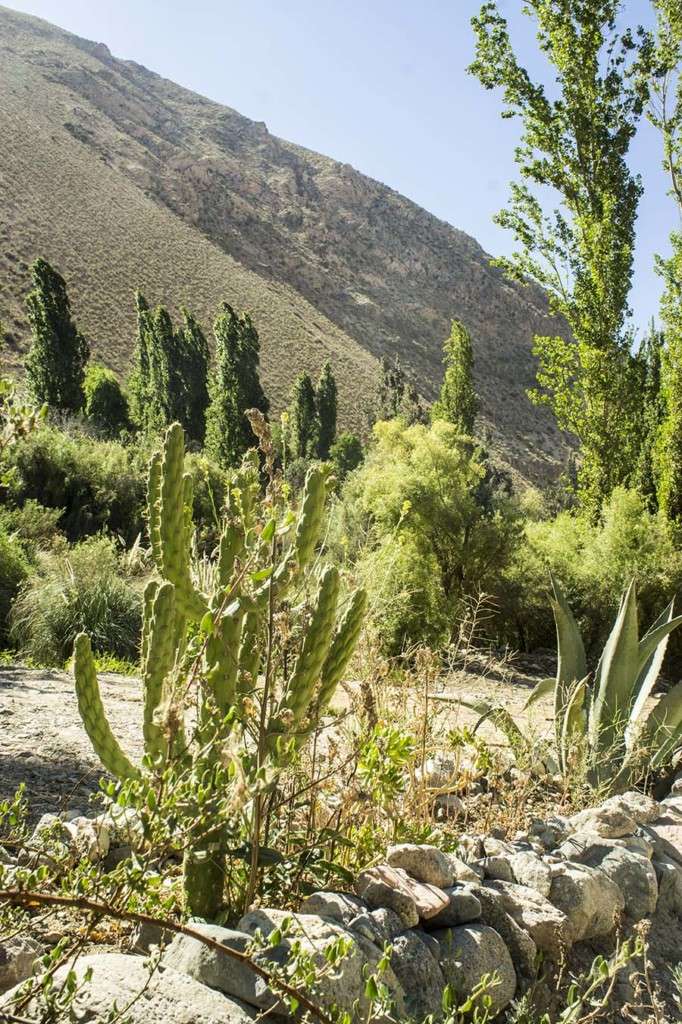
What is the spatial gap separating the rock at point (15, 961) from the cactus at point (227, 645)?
15.9 inches

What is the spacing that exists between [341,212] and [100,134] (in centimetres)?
3091

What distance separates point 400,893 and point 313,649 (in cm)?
72

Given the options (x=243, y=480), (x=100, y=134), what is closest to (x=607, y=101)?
(x=243, y=480)

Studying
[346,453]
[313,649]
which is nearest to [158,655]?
[313,649]

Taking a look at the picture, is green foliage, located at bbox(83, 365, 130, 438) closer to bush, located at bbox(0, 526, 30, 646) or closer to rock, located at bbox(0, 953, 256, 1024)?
bush, located at bbox(0, 526, 30, 646)

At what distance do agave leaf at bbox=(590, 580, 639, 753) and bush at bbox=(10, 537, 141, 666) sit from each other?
193 inches

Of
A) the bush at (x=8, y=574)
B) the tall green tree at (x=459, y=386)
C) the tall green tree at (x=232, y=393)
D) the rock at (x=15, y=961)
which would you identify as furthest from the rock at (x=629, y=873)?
the tall green tree at (x=459, y=386)

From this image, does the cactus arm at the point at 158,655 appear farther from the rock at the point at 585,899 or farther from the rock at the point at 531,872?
the rock at the point at 585,899

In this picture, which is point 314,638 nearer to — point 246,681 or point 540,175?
point 246,681

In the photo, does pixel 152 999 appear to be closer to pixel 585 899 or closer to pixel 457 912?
pixel 457 912

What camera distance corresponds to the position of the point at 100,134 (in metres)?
75.4

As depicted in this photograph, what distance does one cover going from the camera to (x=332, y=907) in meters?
2.01

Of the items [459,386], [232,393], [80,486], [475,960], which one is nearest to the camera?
[475,960]

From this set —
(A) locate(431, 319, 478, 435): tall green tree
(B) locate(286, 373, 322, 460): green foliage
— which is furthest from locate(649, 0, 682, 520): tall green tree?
(B) locate(286, 373, 322, 460): green foliage
